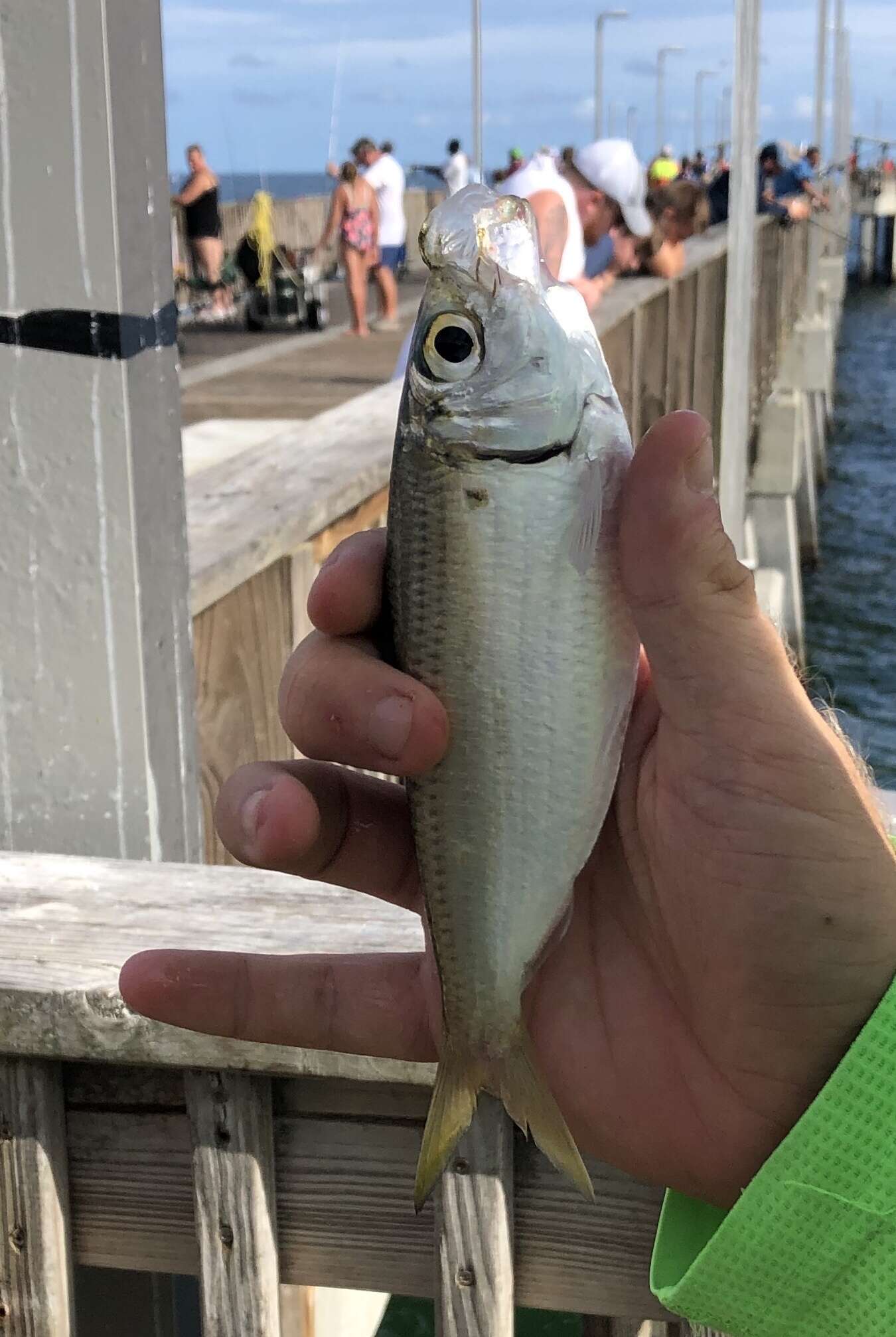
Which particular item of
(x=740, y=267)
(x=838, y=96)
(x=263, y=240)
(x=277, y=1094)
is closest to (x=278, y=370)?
(x=740, y=267)

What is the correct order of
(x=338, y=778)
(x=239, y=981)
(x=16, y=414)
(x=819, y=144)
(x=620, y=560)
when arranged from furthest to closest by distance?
(x=819, y=144) < (x=16, y=414) < (x=338, y=778) < (x=239, y=981) < (x=620, y=560)

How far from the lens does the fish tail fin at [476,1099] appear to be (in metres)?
1.76

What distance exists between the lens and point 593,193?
724cm

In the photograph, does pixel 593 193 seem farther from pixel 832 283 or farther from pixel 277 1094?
pixel 832 283

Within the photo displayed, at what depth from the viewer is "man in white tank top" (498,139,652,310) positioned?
240 inches

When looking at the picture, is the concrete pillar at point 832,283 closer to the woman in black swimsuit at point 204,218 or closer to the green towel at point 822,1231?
the woman in black swimsuit at point 204,218

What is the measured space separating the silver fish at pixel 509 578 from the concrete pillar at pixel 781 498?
15.5 meters

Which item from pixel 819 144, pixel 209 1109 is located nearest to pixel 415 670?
pixel 209 1109

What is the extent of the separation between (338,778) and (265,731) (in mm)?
1728

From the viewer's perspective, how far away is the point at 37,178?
226cm

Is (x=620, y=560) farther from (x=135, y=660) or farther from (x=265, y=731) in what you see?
(x=265, y=731)

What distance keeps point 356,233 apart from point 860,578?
10.00 meters

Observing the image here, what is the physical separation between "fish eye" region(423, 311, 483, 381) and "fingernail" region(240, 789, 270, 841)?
629mm

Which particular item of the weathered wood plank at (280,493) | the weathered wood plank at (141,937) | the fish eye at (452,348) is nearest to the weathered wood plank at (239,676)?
the weathered wood plank at (280,493)
